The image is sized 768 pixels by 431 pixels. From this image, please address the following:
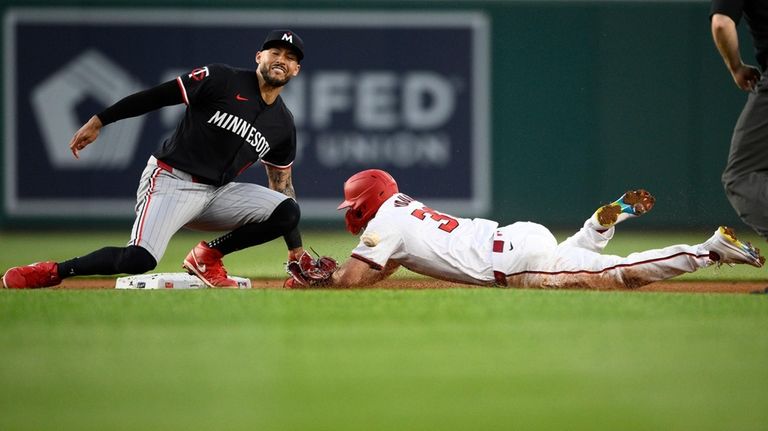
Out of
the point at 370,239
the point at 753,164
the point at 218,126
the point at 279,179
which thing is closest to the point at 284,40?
the point at 218,126

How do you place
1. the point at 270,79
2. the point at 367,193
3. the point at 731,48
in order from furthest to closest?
the point at 270,79 < the point at 367,193 < the point at 731,48

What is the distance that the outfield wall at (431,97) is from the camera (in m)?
11.4

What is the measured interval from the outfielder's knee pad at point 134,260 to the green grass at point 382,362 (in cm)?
37

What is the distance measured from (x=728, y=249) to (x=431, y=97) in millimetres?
6312

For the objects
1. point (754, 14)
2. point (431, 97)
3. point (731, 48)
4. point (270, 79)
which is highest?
point (754, 14)

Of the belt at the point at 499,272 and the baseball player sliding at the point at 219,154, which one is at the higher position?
the baseball player sliding at the point at 219,154

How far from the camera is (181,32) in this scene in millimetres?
11516

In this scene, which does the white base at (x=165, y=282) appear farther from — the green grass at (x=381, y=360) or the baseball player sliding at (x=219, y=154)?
the green grass at (x=381, y=360)

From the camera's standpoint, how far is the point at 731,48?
526 cm

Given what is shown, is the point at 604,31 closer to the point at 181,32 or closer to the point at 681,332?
the point at 181,32

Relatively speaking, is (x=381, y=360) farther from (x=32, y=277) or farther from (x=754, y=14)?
(x=754, y=14)

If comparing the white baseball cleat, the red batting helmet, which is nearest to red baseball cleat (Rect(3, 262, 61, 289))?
the red batting helmet

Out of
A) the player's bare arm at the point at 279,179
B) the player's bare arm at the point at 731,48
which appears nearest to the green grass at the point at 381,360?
the player's bare arm at the point at 731,48

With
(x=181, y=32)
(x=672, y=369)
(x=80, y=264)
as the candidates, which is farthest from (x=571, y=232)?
(x=672, y=369)
